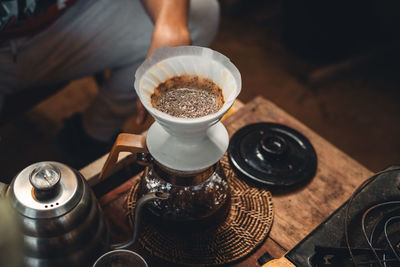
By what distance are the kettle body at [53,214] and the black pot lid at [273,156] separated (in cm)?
46

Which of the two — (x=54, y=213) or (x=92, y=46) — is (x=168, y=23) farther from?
(x=54, y=213)

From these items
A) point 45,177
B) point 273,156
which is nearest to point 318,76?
point 273,156

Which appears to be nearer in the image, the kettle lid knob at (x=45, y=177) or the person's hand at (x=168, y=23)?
the kettle lid knob at (x=45, y=177)

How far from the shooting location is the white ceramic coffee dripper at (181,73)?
30.1 inches

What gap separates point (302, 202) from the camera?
1049 millimetres

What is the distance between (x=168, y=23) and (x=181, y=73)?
0.35 m

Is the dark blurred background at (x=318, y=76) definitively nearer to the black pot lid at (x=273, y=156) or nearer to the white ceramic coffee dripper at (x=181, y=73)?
the black pot lid at (x=273, y=156)

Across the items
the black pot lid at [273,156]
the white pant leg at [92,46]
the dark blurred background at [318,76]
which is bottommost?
the dark blurred background at [318,76]

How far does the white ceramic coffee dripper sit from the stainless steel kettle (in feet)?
0.32

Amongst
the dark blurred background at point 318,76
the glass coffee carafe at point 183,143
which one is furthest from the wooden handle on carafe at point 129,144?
the dark blurred background at point 318,76

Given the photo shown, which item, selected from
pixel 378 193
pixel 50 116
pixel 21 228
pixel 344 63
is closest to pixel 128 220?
pixel 21 228

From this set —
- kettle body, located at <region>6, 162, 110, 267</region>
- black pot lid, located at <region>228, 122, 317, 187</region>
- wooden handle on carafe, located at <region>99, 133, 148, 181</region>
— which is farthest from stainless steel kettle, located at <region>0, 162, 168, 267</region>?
black pot lid, located at <region>228, 122, 317, 187</region>

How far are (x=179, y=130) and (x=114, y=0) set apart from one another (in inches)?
33.8

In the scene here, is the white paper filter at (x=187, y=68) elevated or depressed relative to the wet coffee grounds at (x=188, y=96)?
elevated
